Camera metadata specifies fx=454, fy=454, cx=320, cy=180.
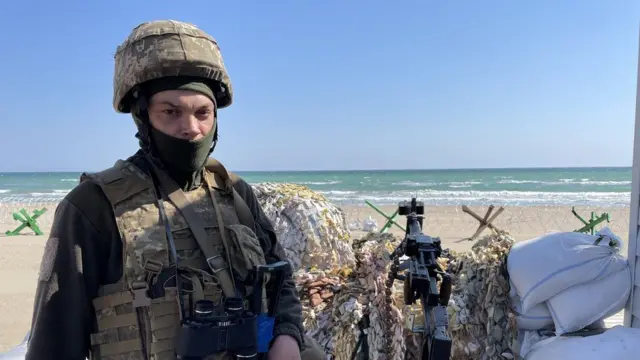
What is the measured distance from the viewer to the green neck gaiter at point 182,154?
161 cm

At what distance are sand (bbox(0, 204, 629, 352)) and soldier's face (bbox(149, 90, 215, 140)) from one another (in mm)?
4895

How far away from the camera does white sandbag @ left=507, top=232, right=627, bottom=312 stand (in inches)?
115

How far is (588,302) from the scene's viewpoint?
9.53 ft

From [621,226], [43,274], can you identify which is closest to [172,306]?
[43,274]

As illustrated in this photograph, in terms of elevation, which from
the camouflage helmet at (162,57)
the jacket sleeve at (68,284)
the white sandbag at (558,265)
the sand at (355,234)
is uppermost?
the camouflage helmet at (162,57)

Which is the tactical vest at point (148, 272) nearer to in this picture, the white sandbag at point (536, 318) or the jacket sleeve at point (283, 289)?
the jacket sleeve at point (283, 289)

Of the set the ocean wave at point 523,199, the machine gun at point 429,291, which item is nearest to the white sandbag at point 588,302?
the machine gun at point 429,291

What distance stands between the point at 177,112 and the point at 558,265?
2.58 metres

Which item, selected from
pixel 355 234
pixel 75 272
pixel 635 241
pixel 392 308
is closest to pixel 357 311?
pixel 392 308

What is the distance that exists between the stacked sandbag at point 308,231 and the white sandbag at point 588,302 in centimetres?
152

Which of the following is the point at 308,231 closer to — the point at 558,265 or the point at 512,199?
the point at 558,265

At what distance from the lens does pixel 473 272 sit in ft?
10.6

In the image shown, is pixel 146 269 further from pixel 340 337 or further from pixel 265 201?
pixel 265 201

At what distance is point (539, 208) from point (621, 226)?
201 inches
